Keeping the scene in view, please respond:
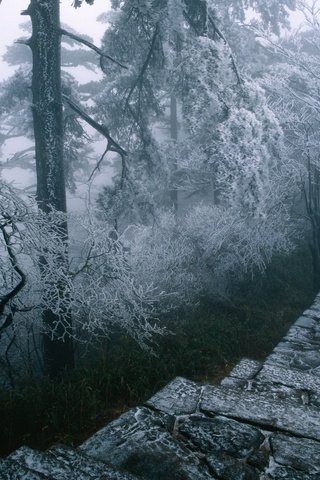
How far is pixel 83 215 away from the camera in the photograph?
7250mm

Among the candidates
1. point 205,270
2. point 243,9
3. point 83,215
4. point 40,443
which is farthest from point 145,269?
point 243,9

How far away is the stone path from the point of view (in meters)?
2.53

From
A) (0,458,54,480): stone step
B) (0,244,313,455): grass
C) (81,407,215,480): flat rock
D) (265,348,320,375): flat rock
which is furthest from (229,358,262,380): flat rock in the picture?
(0,458,54,480): stone step

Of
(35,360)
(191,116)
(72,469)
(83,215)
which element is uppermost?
(191,116)

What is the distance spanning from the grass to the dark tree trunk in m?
0.57

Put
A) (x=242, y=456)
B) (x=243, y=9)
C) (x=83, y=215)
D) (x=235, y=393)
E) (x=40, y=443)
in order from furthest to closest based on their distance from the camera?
(x=243, y=9) < (x=83, y=215) < (x=40, y=443) < (x=235, y=393) < (x=242, y=456)

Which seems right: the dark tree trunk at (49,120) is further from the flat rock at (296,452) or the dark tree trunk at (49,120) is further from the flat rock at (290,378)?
the flat rock at (296,452)

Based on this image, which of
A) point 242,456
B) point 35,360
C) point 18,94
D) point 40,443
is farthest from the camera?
point 18,94

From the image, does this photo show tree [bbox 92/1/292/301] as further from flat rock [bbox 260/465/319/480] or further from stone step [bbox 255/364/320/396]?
flat rock [bbox 260/465/319/480]

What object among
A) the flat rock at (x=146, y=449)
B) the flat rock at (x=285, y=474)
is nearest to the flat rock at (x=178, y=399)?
the flat rock at (x=146, y=449)

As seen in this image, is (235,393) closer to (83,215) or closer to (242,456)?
(242,456)

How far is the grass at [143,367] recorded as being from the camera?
4559mm

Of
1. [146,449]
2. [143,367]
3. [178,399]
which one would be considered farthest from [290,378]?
[146,449]

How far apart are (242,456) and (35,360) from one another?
7.66 meters
